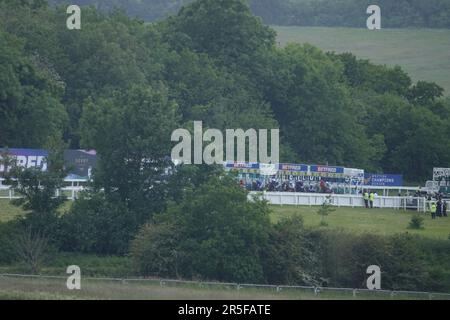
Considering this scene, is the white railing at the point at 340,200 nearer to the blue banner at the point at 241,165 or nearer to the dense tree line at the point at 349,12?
the blue banner at the point at 241,165

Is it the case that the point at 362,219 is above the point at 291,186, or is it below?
below

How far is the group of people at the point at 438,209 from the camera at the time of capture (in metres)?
61.4

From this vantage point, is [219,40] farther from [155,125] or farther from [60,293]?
[60,293]

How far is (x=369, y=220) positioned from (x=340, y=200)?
4.45m

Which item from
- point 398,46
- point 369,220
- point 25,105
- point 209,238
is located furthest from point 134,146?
point 398,46

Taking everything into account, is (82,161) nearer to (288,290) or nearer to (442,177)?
(442,177)

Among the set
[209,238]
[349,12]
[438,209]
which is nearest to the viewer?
[209,238]

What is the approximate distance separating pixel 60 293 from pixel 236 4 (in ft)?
→ 193

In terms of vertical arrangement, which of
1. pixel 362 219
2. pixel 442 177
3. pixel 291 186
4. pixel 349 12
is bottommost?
pixel 362 219

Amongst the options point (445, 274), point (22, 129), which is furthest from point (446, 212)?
point (22, 129)

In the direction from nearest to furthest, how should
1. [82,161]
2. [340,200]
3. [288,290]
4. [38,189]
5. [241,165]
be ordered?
[288,290], [38,189], [340,200], [241,165], [82,161]

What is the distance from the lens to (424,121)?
87.2 metres

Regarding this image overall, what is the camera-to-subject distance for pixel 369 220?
195ft

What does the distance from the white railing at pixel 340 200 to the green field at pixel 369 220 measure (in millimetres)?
862
